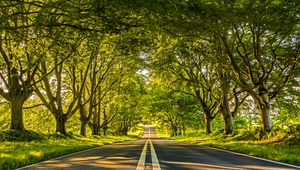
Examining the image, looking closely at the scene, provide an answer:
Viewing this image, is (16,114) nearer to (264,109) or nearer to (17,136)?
(17,136)

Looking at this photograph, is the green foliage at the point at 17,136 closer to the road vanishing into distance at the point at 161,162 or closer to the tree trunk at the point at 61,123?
the tree trunk at the point at 61,123

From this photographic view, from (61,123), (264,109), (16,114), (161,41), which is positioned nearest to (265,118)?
(264,109)

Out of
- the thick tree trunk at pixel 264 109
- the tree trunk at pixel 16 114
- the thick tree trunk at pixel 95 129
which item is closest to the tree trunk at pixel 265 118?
the thick tree trunk at pixel 264 109

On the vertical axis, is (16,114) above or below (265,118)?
above

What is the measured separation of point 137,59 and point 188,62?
201 inches

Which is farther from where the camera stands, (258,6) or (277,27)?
(277,27)

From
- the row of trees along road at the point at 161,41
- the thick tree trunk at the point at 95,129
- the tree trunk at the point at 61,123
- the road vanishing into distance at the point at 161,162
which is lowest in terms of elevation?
the thick tree trunk at the point at 95,129

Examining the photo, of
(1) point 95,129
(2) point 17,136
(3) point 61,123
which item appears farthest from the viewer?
(1) point 95,129

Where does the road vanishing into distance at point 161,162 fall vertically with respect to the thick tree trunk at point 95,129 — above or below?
above

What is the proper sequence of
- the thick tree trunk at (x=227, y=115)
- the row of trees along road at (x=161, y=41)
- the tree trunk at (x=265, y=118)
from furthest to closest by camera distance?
the thick tree trunk at (x=227, y=115) → the tree trunk at (x=265, y=118) → the row of trees along road at (x=161, y=41)

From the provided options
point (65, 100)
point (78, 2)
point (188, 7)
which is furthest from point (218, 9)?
point (65, 100)

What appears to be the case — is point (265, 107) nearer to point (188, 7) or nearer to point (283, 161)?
point (283, 161)

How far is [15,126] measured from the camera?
64.6 feet

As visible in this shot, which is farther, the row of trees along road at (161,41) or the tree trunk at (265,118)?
the tree trunk at (265,118)
